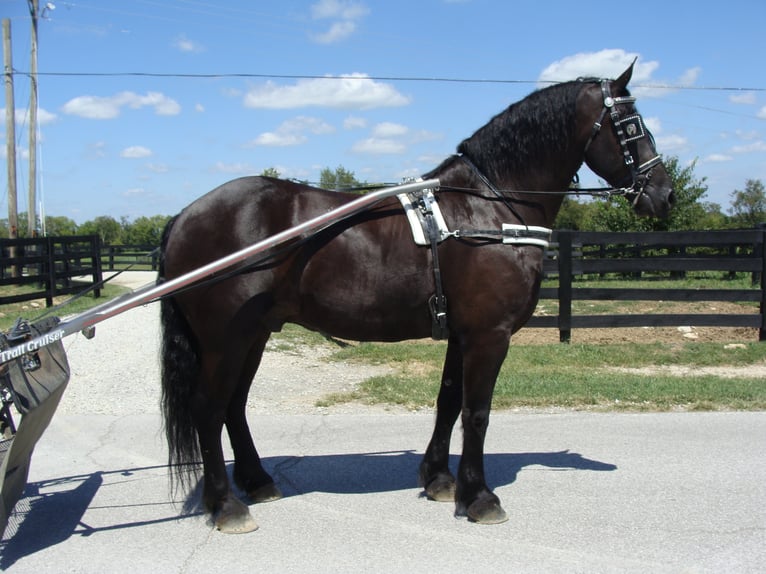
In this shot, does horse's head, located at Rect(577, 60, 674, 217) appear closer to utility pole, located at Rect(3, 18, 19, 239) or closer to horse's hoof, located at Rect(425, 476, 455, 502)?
horse's hoof, located at Rect(425, 476, 455, 502)

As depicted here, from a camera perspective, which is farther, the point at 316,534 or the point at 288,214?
the point at 288,214

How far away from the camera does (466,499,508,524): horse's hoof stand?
373cm

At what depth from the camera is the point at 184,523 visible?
3.82 m

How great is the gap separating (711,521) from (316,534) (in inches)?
85.7

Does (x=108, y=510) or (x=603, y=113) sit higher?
(x=603, y=113)

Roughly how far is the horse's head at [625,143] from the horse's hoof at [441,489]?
2084 millimetres

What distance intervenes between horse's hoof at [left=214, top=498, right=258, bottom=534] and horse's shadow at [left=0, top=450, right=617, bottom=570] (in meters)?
0.34

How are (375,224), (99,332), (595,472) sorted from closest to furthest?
(375,224)
(595,472)
(99,332)

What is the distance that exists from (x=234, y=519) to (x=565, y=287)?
7.18 m

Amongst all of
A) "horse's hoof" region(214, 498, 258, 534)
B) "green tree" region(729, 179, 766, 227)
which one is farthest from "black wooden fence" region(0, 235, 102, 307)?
"green tree" region(729, 179, 766, 227)

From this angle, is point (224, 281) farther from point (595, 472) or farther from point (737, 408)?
point (737, 408)

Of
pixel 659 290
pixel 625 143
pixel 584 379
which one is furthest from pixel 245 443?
pixel 659 290

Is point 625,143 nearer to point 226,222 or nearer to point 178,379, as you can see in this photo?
point 226,222

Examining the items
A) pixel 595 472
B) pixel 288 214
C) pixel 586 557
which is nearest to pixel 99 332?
pixel 288 214
